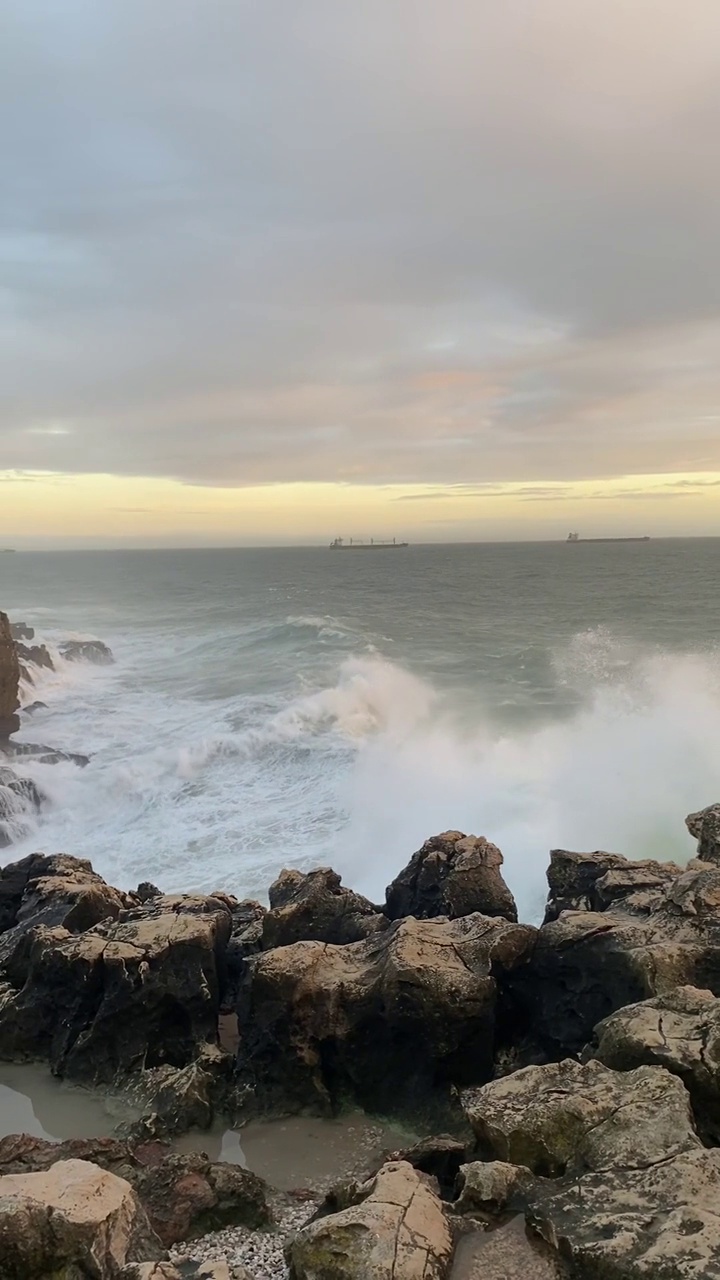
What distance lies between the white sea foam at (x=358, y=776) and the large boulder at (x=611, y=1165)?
25.0ft

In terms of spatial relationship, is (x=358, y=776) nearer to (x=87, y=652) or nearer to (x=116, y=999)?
(x=116, y=999)

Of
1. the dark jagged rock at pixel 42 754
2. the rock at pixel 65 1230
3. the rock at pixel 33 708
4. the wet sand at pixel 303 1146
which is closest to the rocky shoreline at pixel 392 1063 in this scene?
the rock at pixel 65 1230

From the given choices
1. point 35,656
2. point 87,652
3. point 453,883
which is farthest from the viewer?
point 87,652

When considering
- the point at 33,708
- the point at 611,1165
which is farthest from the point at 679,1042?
the point at 33,708

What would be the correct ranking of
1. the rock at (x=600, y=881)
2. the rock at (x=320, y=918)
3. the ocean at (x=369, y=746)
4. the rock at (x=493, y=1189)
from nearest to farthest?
the rock at (x=493, y=1189)
the rock at (x=600, y=881)
the rock at (x=320, y=918)
the ocean at (x=369, y=746)

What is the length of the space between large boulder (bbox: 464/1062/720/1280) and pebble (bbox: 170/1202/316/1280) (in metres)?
1.66

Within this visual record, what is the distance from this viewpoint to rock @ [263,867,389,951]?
999cm

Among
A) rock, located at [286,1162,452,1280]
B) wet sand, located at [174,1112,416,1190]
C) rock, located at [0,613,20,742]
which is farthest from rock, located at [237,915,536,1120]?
rock, located at [0,613,20,742]

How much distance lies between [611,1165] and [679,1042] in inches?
51.9

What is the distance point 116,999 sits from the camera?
8.88 m

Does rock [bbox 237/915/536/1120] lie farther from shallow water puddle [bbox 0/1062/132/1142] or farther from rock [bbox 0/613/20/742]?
rock [bbox 0/613/20/742]

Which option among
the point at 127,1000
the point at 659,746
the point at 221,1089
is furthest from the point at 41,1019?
the point at 659,746

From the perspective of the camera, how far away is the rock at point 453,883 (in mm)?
10297

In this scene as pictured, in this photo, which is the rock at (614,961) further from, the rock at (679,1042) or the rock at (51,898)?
the rock at (51,898)
